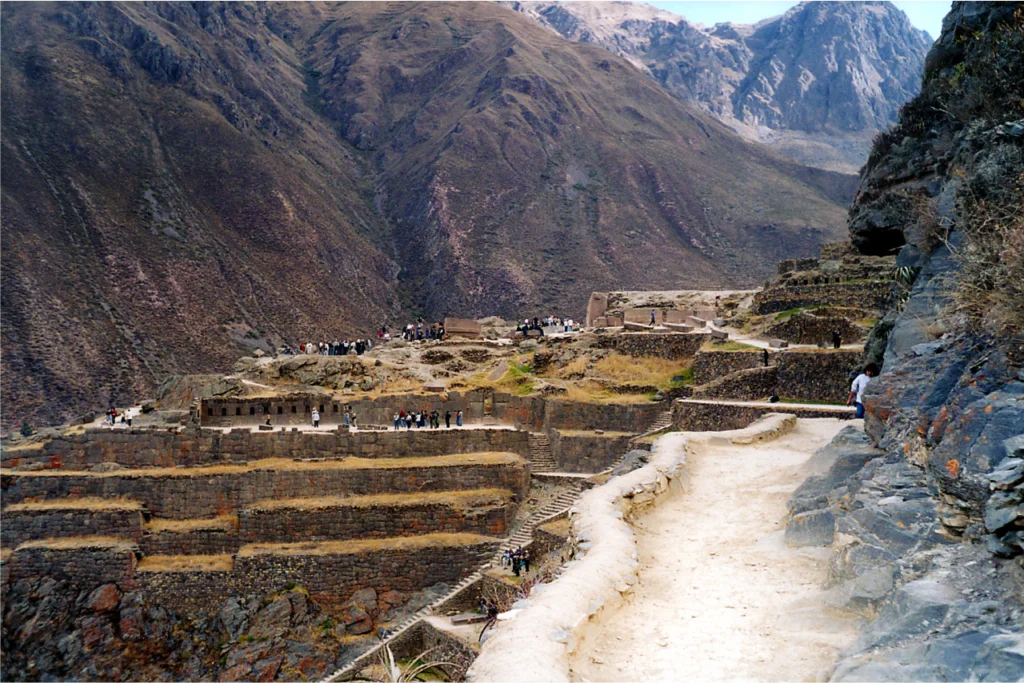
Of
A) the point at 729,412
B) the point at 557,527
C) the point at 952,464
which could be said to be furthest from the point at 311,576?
the point at 952,464

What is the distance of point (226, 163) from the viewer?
82.9 m

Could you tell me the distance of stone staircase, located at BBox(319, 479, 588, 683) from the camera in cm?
2077

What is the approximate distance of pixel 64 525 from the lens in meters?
24.8

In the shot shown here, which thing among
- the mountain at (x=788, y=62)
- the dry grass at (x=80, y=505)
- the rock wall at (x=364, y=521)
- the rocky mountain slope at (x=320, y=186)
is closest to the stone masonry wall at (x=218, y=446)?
the dry grass at (x=80, y=505)

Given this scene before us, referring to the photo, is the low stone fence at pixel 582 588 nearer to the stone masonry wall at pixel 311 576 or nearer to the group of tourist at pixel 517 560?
the group of tourist at pixel 517 560

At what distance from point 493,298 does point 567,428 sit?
55637 millimetres

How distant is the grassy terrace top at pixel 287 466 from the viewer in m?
25.6

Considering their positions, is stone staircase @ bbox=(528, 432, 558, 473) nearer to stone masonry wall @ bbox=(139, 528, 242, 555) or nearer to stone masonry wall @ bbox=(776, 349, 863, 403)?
stone masonry wall @ bbox=(776, 349, 863, 403)

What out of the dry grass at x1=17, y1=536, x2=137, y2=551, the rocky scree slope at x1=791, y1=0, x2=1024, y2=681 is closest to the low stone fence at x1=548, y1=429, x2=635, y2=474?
the dry grass at x1=17, y1=536, x2=137, y2=551

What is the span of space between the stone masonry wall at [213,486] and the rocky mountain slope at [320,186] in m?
25.8

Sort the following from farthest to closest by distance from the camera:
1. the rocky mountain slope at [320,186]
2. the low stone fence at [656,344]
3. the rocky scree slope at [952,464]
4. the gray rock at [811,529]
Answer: the rocky mountain slope at [320,186] → the low stone fence at [656,344] → the gray rock at [811,529] → the rocky scree slope at [952,464]

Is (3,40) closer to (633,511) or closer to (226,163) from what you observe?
(226,163)

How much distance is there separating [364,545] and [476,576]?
143 inches

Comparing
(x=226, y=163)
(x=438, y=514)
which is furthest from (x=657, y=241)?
(x=438, y=514)
